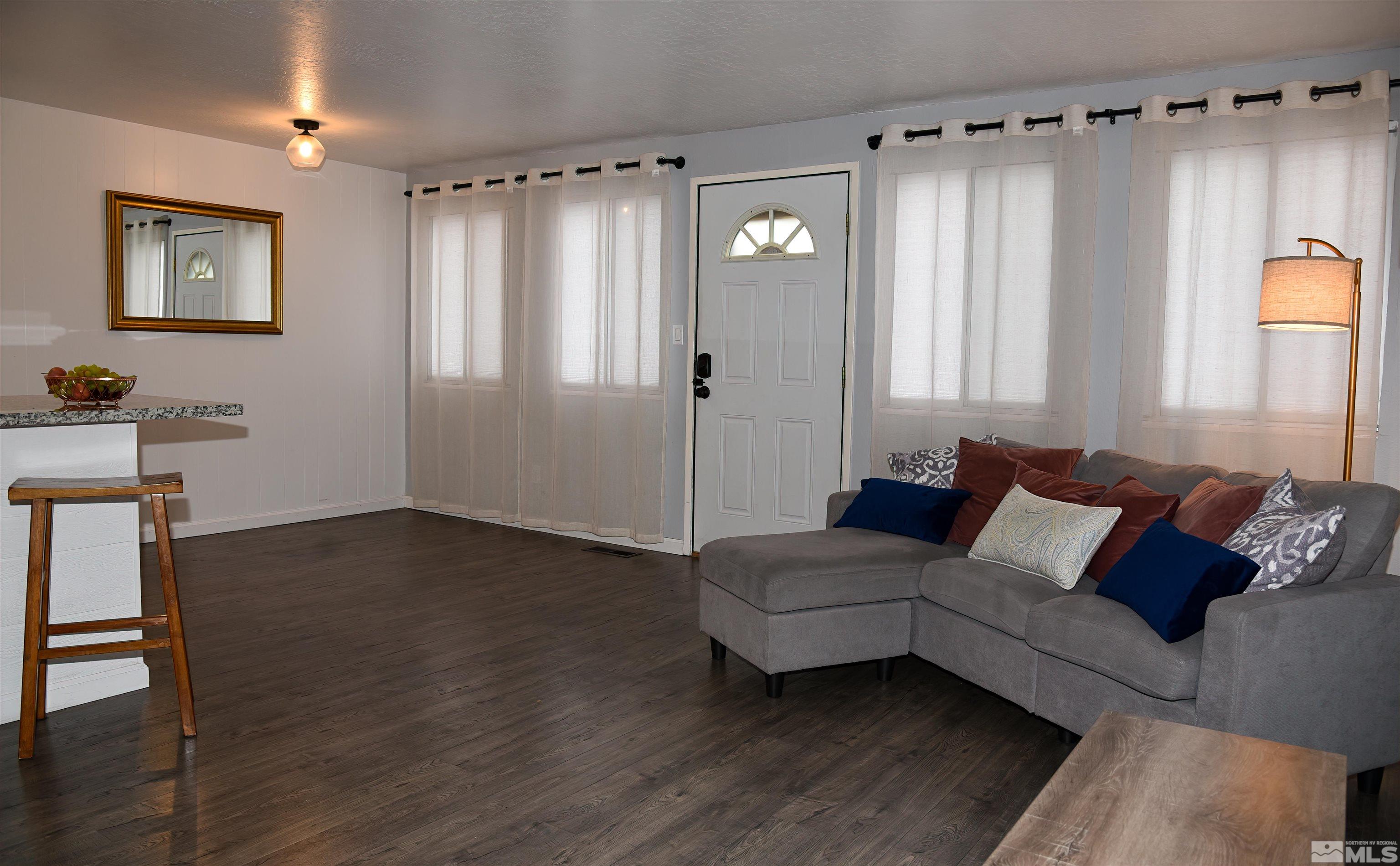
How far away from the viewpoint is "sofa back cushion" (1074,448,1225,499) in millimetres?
3277

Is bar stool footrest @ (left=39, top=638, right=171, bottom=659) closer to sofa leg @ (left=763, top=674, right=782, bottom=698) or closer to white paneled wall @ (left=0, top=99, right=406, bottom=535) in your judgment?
sofa leg @ (left=763, top=674, right=782, bottom=698)

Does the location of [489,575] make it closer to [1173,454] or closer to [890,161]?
[890,161]

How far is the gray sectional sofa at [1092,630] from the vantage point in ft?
7.92

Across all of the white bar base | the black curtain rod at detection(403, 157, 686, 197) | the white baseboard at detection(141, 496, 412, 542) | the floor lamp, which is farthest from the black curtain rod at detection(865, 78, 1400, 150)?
the white baseboard at detection(141, 496, 412, 542)

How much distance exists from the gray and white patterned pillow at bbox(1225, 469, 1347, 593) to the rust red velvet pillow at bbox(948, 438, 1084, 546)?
3.37 ft

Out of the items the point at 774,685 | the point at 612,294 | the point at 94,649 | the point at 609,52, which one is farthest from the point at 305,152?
the point at 774,685

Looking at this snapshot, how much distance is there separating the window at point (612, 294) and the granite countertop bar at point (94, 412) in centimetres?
281

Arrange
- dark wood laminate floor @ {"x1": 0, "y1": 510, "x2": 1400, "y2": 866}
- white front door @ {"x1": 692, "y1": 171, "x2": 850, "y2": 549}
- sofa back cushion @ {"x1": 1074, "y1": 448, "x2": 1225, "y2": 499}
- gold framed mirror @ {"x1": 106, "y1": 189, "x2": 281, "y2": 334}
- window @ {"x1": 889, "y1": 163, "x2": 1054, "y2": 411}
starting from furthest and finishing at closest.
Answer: gold framed mirror @ {"x1": 106, "y1": 189, "x2": 281, "y2": 334} → white front door @ {"x1": 692, "y1": 171, "x2": 850, "y2": 549} → window @ {"x1": 889, "y1": 163, "x2": 1054, "y2": 411} → sofa back cushion @ {"x1": 1074, "y1": 448, "x2": 1225, "y2": 499} → dark wood laminate floor @ {"x1": 0, "y1": 510, "x2": 1400, "y2": 866}

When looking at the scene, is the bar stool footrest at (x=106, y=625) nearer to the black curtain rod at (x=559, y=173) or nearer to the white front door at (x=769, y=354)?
the white front door at (x=769, y=354)

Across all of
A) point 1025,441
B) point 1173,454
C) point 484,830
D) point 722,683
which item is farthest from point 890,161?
point 484,830

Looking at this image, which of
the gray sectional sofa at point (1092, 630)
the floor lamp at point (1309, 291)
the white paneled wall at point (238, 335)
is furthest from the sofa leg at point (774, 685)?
the white paneled wall at point (238, 335)

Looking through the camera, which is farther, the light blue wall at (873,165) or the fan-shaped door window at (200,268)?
the fan-shaped door window at (200,268)

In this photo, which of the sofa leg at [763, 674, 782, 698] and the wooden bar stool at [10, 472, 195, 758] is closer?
the wooden bar stool at [10, 472, 195, 758]

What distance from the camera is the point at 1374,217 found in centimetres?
364
